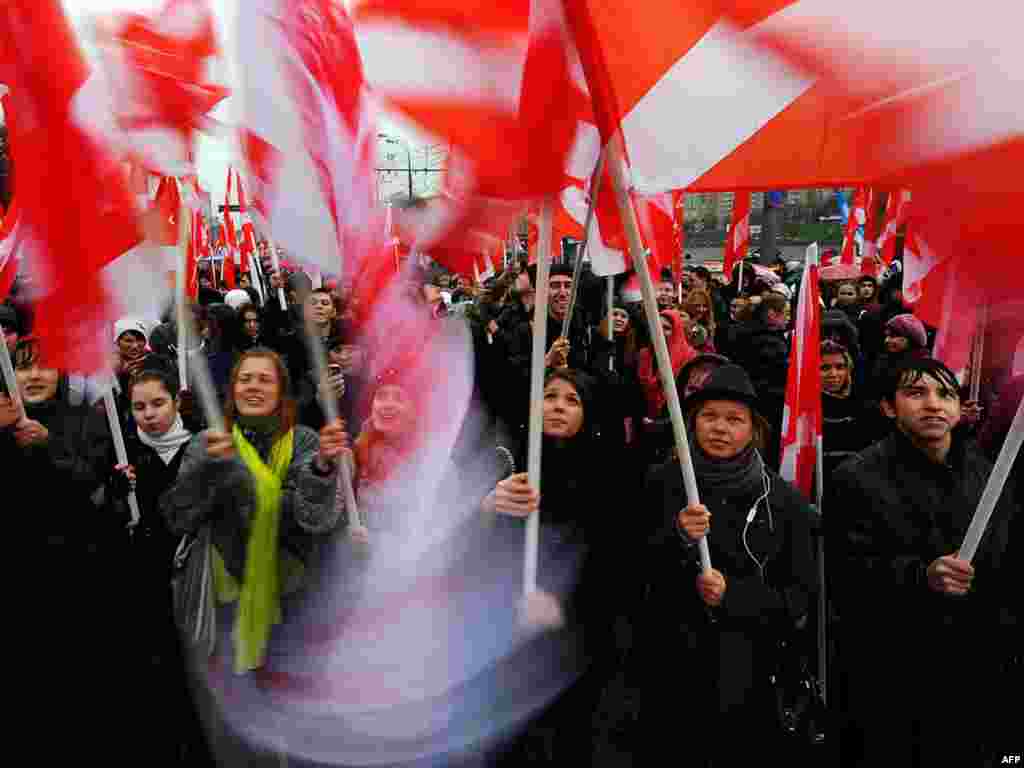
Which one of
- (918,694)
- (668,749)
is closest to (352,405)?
(668,749)

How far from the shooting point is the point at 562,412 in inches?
127

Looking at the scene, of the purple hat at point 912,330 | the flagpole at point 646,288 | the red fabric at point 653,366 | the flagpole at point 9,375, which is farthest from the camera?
the red fabric at point 653,366

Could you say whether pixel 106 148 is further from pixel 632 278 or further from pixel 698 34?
pixel 632 278

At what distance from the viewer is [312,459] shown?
9.61ft

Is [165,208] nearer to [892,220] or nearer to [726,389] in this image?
[726,389]

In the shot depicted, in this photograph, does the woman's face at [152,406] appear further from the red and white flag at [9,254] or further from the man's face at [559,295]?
the man's face at [559,295]

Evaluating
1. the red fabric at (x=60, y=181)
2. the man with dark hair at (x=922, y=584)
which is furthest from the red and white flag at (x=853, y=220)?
the red fabric at (x=60, y=181)

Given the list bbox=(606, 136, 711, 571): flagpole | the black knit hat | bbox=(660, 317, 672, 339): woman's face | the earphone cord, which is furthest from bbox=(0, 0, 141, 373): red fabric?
bbox=(660, 317, 672, 339): woman's face

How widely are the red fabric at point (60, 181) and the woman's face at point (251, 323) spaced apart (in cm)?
359

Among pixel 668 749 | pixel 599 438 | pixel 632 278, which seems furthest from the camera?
pixel 632 278

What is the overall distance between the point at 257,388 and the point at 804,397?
6.51 feet

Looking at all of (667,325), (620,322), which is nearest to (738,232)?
(620,322)

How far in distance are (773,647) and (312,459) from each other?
1.47m

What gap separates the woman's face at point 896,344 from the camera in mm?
5000
